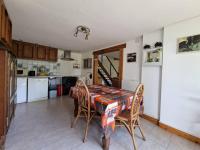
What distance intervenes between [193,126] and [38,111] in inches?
141

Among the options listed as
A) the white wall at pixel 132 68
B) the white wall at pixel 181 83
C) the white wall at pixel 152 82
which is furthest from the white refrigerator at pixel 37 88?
the white wall at pixel 181 83

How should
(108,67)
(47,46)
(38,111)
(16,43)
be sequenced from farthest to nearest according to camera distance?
(108,67) < (47,46) < (16,43) < (38,111)

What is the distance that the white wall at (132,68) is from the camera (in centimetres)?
320

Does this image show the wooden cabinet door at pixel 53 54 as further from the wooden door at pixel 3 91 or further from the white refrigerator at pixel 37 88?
the wooden door at pixel 3 91

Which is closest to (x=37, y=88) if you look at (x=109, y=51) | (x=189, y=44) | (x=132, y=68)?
(x=109, y=51)

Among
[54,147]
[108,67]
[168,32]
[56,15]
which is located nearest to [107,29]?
[56,15]

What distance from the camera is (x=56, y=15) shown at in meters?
2.04

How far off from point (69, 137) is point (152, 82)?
219cm

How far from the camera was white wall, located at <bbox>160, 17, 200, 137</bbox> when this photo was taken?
1.96 meters

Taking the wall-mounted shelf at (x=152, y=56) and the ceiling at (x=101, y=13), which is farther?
the wall-mounted shelf at (x=152, y=56)

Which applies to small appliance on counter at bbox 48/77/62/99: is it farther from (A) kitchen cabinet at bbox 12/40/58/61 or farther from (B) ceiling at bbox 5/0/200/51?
(B) ceiling at bbox 5/0/200/51

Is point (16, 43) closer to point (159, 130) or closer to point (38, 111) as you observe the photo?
point (38, 111)

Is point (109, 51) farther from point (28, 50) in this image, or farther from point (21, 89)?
point (21, 89)

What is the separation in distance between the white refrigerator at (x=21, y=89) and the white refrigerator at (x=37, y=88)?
4.8 inches
